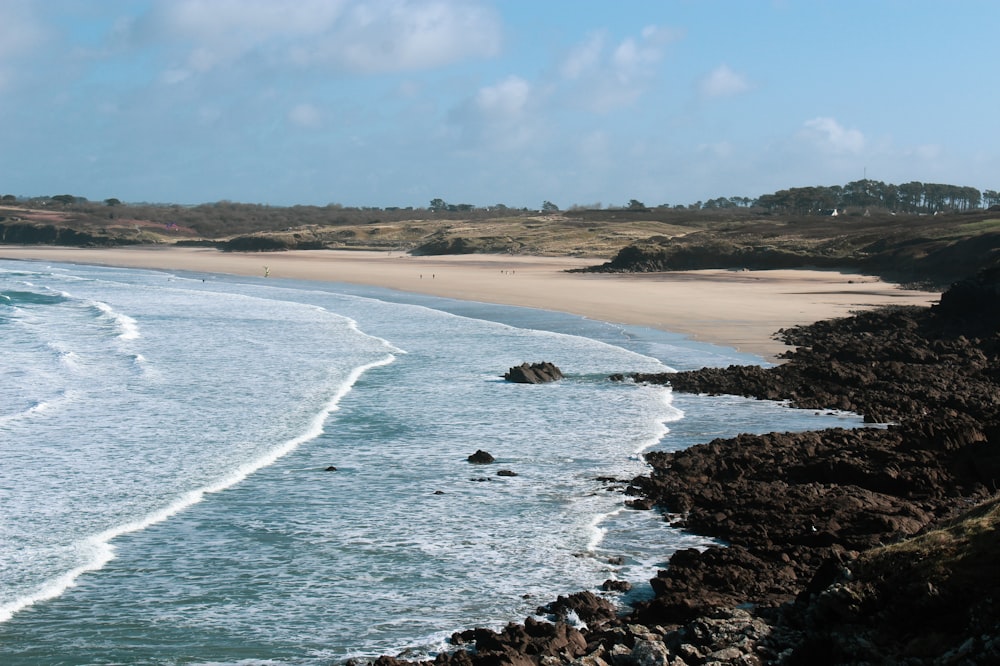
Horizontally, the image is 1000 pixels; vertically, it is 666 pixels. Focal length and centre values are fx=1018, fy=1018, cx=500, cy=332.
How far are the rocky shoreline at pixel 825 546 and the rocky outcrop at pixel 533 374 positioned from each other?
2601 millimetres

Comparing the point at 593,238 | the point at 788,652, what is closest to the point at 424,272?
the point at 593,238

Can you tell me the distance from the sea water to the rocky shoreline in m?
0.61

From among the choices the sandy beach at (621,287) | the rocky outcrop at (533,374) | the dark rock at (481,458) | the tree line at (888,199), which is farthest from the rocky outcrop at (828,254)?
the tree line at (888,199)

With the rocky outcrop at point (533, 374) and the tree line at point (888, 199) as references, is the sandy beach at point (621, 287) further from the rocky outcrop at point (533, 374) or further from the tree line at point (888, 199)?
the tree line at point (888, 199)

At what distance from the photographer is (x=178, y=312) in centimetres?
3328

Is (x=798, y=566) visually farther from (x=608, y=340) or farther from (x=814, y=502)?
(x=608, y=340)

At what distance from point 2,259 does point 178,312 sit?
47.1m

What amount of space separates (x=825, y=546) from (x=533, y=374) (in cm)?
1051

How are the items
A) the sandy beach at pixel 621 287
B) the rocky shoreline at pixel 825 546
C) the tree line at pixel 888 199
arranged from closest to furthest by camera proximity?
the rocky shoreline at pixel 825 546
the sandy beach at pixel 621 287
the tree line at pixel 888 199

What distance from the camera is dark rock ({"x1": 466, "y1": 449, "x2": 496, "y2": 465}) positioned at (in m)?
12.7

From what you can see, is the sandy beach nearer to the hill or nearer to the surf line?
the hill

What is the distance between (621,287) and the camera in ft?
140

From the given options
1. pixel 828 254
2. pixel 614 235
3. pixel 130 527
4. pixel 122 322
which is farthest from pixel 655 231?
pixel 130 527

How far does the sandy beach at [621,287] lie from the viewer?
96.1 ft
